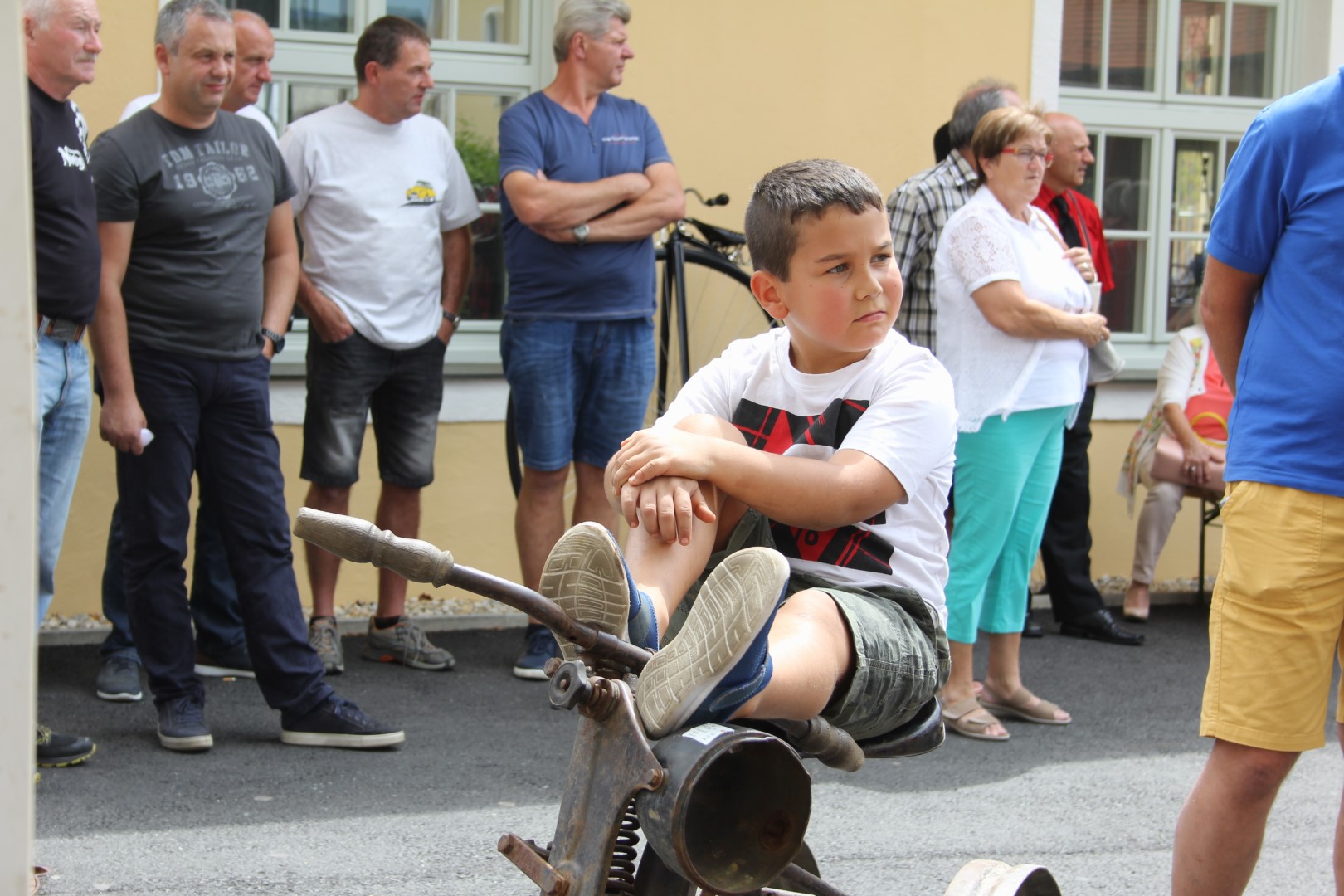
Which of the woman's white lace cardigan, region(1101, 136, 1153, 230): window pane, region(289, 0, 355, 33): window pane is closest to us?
the woman's white lace cardigan

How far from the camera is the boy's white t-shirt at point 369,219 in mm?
5141

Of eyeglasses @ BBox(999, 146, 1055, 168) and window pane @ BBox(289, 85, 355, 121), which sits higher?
window pane @ BBox(289, 85, 355, 121)

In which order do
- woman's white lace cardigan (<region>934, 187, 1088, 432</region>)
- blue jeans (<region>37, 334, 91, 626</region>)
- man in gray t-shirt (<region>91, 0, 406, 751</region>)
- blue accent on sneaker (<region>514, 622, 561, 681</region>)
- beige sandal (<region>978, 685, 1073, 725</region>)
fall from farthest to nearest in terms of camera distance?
blue accent on sneaker (<region>514, 622, 561, 681</region>) < beige sandal (<region>978, 685, 1073, 725</region>) < woman's white lace cardigan (<region>934, 187, 1088, 432</region>) < man in gray t-shirt (<region>91, 0, 406, 751</region>) < blue jeans (<region>37, 334, 91, 626</region>)

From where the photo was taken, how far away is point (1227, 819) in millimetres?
2643

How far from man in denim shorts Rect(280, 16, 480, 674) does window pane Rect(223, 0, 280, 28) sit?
936 mm

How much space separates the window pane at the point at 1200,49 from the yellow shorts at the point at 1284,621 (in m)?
5.51

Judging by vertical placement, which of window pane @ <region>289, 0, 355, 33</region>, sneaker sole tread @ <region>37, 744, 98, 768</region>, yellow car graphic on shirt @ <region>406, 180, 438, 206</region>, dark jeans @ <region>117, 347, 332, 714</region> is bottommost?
sneaker sole tread @ <region>37, 744, 98, 768</region>

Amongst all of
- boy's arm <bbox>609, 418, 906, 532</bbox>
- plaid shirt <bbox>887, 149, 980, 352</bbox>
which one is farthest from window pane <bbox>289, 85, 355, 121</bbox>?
boy's arm <bbox>609, 418, 906, 532</bbox>

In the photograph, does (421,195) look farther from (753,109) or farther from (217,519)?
(753,109)

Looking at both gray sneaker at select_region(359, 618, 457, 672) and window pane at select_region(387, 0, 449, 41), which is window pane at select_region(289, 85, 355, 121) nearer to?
window pane at select_region(387, 0, 449, 41)

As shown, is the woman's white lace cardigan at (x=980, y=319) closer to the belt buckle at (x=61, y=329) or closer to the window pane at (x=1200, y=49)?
the belt buckle at (x=61, y=329)

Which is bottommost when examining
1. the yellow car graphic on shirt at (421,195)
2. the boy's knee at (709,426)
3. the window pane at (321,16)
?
the boy's knee at (709,426)

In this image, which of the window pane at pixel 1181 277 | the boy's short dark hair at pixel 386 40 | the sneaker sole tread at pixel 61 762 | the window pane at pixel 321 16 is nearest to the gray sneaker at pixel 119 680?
the sneaker sole tread at pixel 61 762

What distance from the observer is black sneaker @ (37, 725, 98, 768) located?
4.03 m
